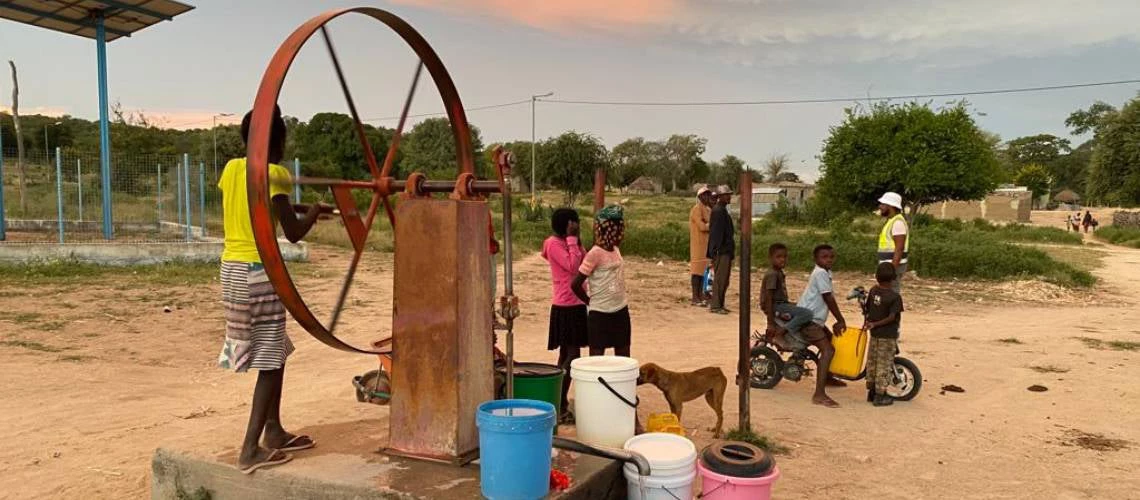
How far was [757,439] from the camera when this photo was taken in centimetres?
496

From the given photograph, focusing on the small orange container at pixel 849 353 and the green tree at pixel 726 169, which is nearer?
the small orange container at pixel 849 353

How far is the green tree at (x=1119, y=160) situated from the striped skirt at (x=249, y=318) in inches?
1579

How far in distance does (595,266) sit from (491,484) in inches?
84.1

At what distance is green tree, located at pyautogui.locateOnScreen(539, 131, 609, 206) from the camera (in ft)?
125

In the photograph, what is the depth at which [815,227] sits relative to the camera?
2972cm

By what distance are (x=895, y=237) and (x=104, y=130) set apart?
50.3ft

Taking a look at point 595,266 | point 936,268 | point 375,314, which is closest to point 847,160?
point 936,268

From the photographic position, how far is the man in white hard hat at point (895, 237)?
6648mm

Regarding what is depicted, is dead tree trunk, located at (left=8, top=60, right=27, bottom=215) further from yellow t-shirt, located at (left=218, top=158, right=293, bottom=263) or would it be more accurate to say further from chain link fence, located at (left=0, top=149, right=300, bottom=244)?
yellow t-shirt, located at (left=218, top=158, right=293, bottom=263)

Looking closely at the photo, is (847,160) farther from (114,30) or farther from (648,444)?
(648,444)

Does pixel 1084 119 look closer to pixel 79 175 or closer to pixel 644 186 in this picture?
pixel 644 186

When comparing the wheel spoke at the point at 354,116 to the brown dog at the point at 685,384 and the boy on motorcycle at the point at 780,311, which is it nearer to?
the brown dog at the point at 685,384

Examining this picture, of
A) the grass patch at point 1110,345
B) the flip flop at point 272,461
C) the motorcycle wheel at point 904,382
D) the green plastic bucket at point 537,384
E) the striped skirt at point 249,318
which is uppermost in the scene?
the striped skirt at point 249,318

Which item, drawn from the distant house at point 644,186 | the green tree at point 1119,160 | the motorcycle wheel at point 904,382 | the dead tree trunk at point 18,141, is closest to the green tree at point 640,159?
the distant house at point 644,186
